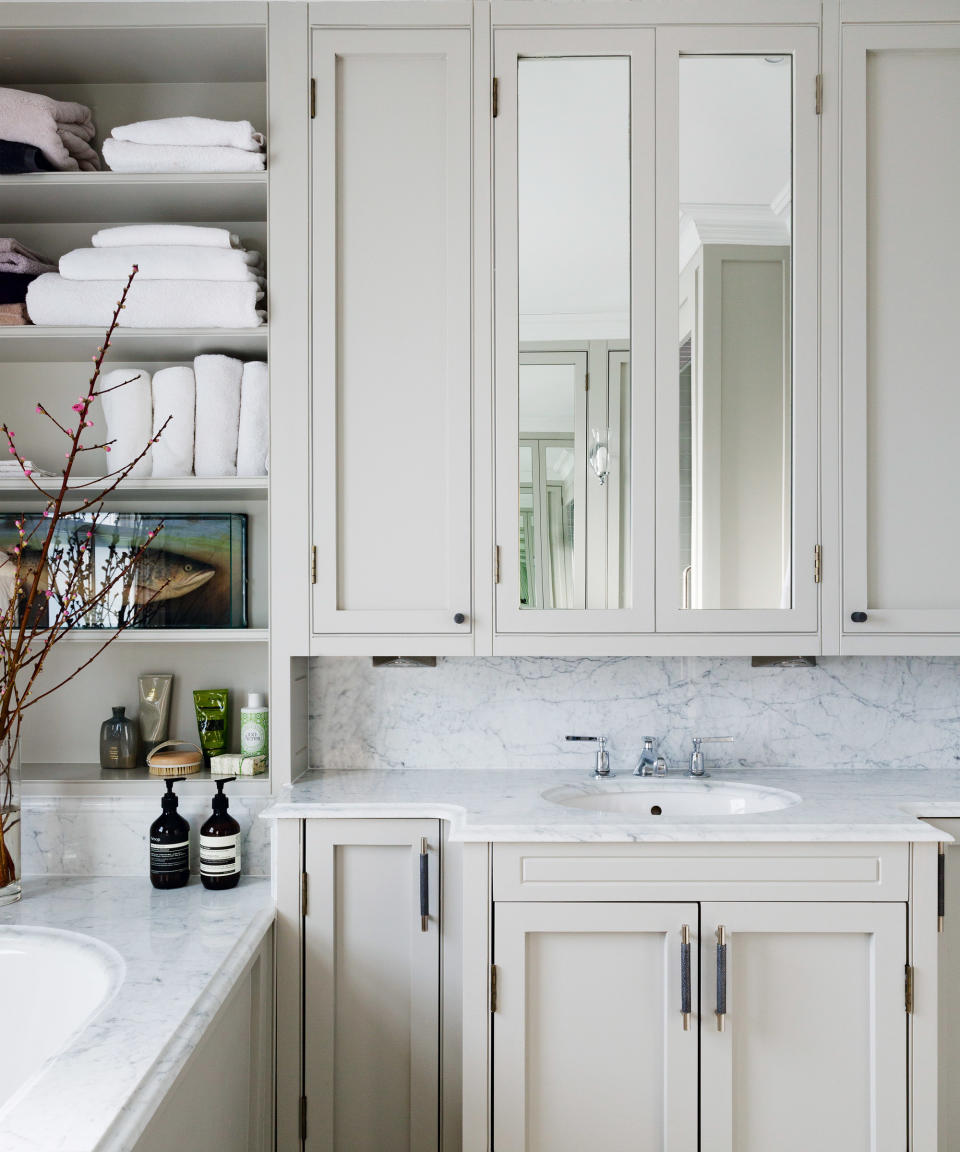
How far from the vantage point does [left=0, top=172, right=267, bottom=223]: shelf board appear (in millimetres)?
1883

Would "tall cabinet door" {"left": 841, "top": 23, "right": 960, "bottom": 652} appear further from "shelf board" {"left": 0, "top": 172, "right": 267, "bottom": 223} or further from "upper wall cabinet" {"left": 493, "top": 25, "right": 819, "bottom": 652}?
"shelf board" {"left": 0, "top": 172, "right": 267, "bottom": 223}

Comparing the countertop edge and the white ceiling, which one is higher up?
the white ceiling

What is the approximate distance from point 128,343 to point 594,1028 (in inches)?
66.9

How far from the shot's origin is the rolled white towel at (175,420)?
1.93m

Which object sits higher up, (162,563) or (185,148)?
(185,148)

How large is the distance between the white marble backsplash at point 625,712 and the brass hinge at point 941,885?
42 centimetres

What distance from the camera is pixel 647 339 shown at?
6.10 feet

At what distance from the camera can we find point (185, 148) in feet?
6.16

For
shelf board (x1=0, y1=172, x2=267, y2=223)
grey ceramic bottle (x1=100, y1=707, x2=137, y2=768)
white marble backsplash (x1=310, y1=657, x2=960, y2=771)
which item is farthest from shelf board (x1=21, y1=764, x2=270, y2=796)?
shelf board (x1=0, y1=172, x2=267, y2=223)

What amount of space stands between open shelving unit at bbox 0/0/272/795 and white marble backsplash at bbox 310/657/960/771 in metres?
0.27

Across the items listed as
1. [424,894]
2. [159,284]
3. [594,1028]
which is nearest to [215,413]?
[159,284]

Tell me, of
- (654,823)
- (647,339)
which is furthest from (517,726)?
(647,339)

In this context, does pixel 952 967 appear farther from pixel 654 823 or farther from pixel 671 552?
pixel 671 552

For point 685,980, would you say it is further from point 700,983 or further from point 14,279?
point 14,279
